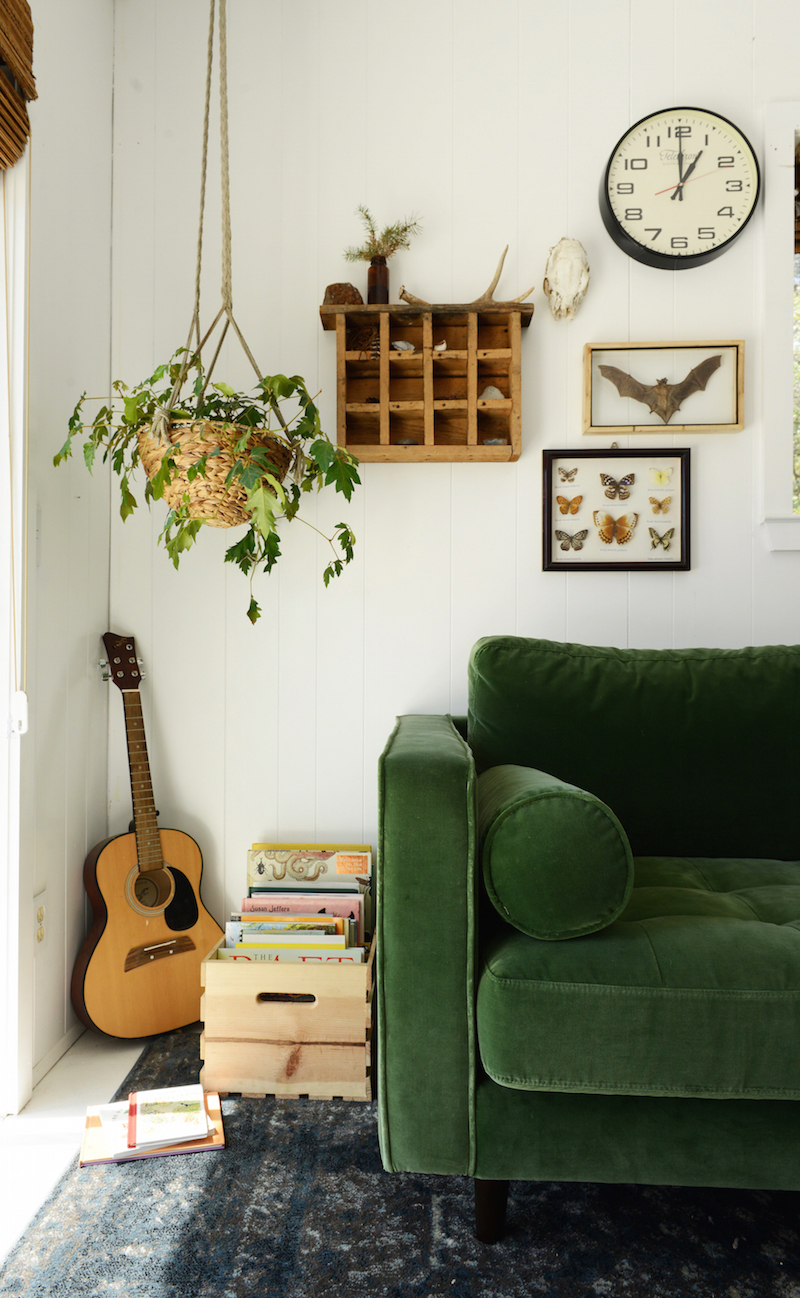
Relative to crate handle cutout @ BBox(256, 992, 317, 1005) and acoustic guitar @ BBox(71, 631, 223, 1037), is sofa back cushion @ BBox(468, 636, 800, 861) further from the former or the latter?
acoustic guitar @ BBox(71, 631, 223, 1037)

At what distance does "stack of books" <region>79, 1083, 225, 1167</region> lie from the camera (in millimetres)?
1363

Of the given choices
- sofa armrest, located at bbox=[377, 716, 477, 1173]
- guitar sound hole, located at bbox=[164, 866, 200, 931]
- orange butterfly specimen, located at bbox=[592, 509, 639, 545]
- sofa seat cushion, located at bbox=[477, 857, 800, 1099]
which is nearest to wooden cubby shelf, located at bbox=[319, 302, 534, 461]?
orange butterfly specimen, located at bbox=[592, 509, 639, 545]

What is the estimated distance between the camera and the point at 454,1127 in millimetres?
1106

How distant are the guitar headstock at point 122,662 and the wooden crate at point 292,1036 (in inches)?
29.3

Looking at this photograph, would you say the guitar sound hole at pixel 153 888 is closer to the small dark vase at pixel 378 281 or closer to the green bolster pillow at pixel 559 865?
the green bolster pillow at pixel 559 865

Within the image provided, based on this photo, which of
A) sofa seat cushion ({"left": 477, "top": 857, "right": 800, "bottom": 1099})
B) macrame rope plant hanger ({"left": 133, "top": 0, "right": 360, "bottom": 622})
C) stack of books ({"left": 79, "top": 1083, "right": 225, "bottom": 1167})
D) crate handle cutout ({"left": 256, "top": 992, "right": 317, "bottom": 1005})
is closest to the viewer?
sofa seat cushion ({"left": 477, "top": 857, "right": 800, "bottom": 1099})

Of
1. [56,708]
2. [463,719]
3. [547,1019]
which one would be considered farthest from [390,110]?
[547,1019]

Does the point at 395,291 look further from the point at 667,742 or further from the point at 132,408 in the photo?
the point at 667,742

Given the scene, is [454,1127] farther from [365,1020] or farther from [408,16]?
[408,16]

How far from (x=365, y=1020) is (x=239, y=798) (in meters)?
0.69

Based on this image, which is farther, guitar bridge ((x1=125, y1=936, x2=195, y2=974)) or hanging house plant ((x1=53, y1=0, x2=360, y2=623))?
guitar bridge ((x1=125, y1=936, x2=195, y2=974))

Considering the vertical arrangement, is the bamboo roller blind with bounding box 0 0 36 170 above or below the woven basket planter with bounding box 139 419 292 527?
above

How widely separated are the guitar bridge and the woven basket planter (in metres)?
1.01

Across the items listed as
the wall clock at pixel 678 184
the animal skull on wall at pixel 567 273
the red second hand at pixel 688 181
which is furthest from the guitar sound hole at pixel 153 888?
the red second hand at pixel 688 181
